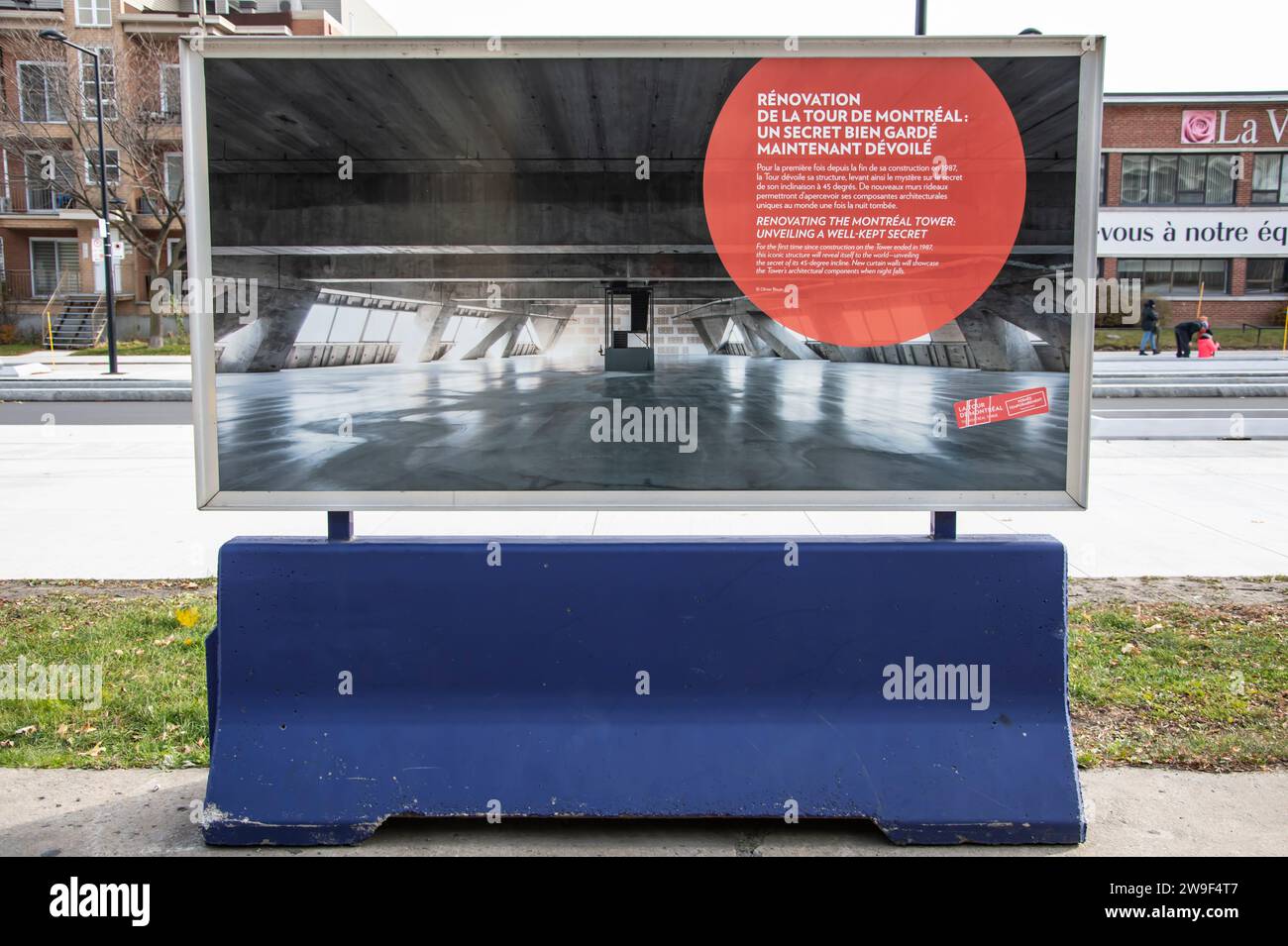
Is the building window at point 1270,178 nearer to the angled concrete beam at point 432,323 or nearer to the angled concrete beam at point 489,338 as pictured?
the angled concrete beam at point 489,338

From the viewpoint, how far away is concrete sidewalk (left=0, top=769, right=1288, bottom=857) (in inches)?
137

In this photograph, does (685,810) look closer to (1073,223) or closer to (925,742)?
(925,742)

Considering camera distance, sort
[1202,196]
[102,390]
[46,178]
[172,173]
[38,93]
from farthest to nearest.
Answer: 1. [172,173]
2. [1202,196]
3. [38,93]
4. [46,178]
5. [102,390]

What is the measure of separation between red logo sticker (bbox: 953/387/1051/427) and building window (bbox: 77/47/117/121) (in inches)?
1626

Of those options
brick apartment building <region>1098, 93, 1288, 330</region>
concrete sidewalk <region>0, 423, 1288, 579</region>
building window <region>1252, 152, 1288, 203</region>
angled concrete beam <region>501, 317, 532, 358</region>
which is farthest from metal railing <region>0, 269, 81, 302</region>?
building window <region>1252, 152, 1288, 203</region>

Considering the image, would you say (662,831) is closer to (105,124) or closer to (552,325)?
(552,325)

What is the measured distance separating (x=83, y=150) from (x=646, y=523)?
3737 centimetres

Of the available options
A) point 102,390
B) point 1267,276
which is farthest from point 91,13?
point 1267,276

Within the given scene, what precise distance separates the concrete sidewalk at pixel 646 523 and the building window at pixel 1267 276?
37.1 metres

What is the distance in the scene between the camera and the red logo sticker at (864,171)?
3.50 metres

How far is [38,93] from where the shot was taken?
4075 centimetres

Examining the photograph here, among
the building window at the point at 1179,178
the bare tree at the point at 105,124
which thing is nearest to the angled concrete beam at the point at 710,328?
the bare tree at the point at 105,124

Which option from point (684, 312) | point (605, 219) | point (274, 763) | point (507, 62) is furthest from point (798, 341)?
point (274, 763)

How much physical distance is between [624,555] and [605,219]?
117cm
